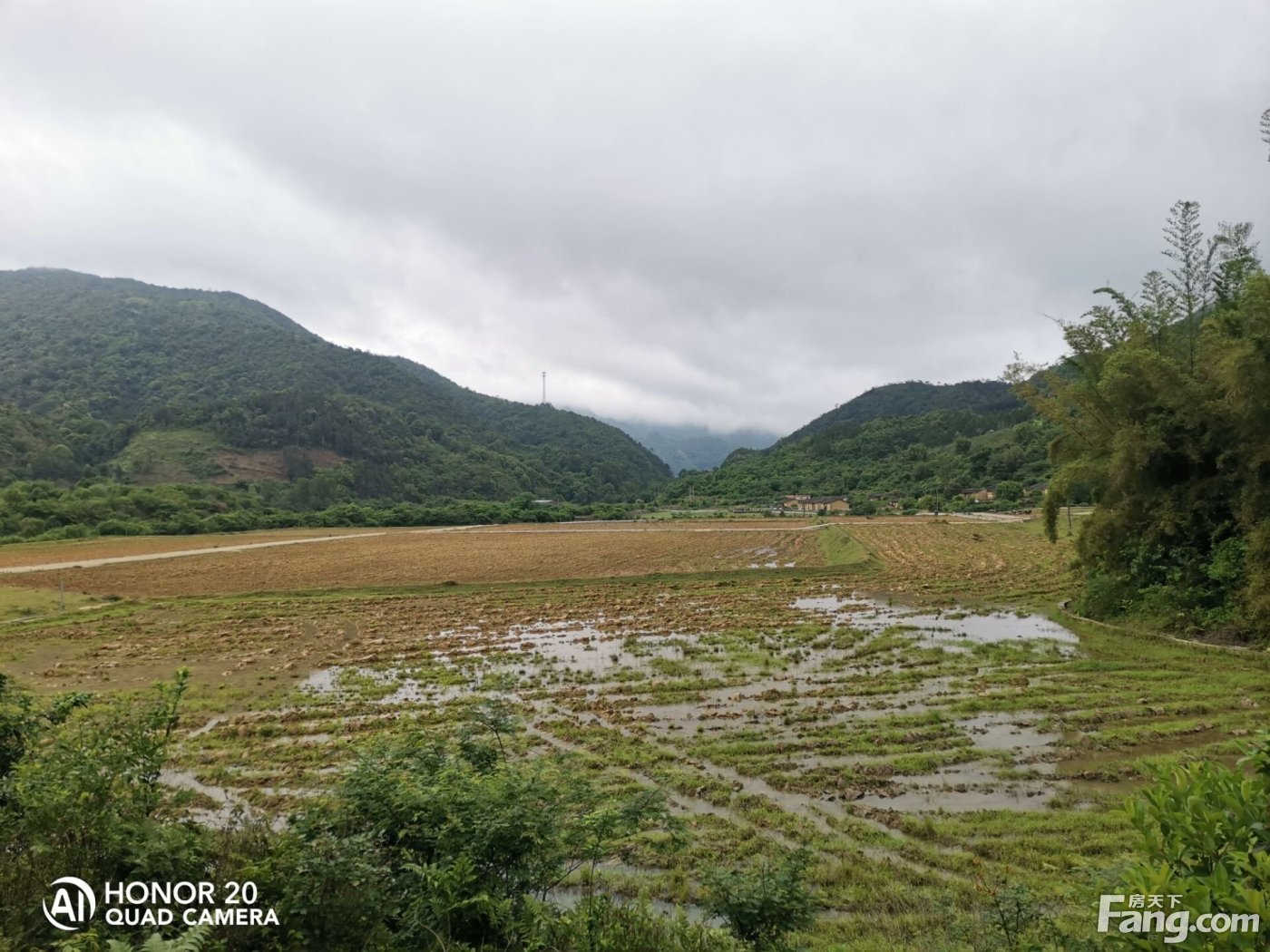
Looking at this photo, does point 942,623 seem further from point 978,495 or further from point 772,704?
point 978,495

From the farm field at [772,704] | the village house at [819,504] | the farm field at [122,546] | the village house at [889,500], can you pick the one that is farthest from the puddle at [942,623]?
the village house at [889,500]

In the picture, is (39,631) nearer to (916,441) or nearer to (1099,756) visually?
(1099,756)

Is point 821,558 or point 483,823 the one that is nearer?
point 483,823

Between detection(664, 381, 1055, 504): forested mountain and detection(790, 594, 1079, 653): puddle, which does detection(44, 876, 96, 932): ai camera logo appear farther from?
detection(664, 381, 1055, 504): forested mountain

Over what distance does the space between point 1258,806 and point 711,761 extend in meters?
6.72

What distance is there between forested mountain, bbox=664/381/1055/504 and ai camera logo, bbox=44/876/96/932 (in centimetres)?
9653

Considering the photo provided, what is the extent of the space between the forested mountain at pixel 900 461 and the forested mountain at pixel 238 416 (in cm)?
3223

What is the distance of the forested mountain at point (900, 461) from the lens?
95875mm

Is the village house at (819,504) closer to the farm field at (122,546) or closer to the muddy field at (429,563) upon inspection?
the muddy field at (429,563)

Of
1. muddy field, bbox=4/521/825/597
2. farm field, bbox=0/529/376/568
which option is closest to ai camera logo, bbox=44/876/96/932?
muddy field, bbox=4/521/825/597

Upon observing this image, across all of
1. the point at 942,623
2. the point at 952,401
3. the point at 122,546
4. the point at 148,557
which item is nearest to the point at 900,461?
the point at 952,401

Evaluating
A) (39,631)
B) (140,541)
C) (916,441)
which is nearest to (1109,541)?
(39,631)

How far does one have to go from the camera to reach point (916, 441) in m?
130

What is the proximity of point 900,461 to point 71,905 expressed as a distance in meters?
130
